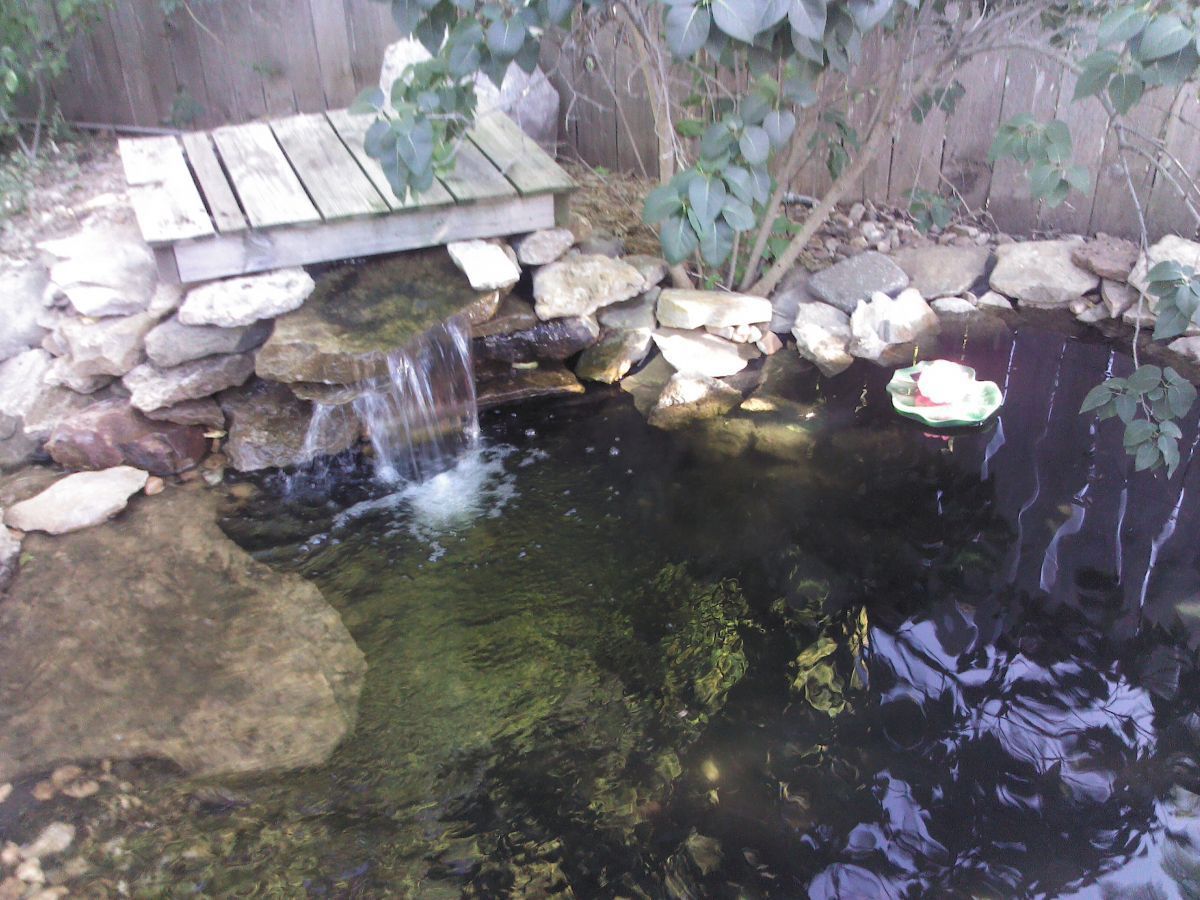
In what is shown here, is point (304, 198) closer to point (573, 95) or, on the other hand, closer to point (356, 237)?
point (356, 237)

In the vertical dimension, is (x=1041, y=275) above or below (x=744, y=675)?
above

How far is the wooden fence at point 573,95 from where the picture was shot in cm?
432

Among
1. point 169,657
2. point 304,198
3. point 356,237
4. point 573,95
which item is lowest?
point 169,657

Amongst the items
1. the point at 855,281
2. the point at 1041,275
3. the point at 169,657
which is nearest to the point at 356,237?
the point at 169,657

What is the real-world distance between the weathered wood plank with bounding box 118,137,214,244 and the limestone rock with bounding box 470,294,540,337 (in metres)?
1.07

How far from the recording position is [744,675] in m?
2.51

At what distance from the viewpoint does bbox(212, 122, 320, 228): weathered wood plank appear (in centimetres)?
352

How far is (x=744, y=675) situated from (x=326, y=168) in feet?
8.81

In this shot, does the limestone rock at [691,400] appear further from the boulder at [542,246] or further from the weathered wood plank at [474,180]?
the weathered wood plank at [474,180]

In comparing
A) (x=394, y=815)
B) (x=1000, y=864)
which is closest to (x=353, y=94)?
(x=394, y=815)

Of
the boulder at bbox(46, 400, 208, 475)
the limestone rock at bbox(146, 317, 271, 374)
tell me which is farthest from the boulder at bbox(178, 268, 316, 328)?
the boulder at bbox(46, 400, 208, 475)

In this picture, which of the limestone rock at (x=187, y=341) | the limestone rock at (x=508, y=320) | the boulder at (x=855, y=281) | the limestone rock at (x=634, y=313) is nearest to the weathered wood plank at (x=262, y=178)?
the limestone rock at (x=187, y=341)

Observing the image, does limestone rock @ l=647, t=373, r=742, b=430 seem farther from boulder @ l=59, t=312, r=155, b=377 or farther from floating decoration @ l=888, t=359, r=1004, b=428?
boulder @ l=59, t=312, r=155, b=377

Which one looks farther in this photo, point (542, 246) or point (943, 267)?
point (943, 267)
